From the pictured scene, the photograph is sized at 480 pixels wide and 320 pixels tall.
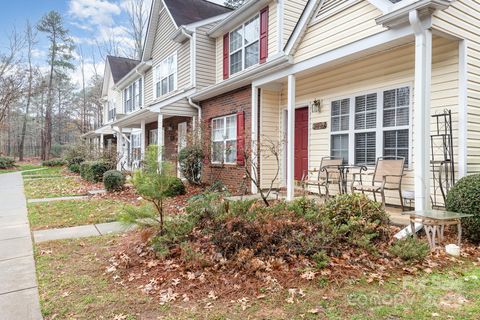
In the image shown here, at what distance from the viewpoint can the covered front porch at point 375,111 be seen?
471cm

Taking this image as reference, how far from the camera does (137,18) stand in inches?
1046

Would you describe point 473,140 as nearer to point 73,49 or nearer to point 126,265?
point 126,265

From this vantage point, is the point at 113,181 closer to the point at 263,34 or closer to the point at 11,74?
the point at 263,34

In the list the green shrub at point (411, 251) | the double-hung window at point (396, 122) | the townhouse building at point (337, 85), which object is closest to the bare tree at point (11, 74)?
the townhouse building at point (337, 85)

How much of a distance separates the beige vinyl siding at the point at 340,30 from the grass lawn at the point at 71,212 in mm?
5532

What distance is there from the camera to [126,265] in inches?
147

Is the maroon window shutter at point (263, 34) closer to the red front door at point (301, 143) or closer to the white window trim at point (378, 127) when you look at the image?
the red front door at point (301, 143)

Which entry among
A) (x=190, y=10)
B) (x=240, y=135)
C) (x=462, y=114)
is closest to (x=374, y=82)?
(x=462, y=114)

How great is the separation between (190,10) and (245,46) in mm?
5214

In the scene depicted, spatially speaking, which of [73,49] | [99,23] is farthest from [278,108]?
[73,49]

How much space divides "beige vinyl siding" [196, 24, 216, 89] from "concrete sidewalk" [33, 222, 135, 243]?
759cm

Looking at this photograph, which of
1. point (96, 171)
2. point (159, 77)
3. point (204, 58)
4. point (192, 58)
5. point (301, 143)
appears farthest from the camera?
point (159, 77)

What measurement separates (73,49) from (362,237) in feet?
123

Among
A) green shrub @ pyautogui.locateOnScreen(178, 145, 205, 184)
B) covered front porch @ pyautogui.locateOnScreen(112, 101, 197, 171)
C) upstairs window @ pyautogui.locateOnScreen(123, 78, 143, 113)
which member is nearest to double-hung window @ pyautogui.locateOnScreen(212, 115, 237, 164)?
green shrub @ pyautogui.locateOnScreen(178, 145, 205, 184)
